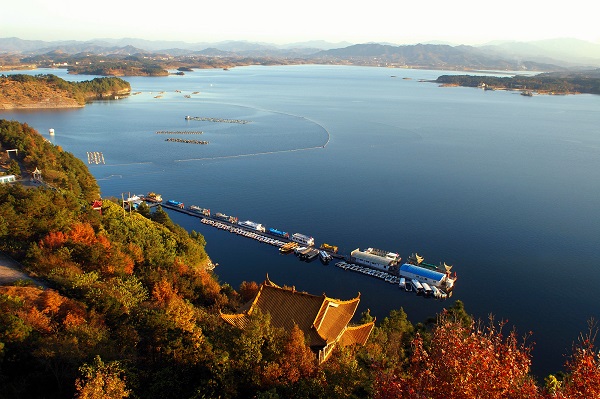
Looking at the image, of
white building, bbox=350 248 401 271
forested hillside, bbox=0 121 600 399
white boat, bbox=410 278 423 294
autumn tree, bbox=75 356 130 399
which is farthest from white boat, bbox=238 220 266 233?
autumn tree, bbox=75 356 130 399

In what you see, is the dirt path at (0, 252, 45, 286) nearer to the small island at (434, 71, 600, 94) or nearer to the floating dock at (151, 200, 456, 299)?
the floating dock at (151, 200, 456, 299)

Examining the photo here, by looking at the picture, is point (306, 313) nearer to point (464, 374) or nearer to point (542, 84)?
point (464, 374)

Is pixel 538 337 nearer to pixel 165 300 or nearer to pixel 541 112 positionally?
pixel 165 300

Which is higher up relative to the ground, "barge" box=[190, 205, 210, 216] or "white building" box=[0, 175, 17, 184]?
"white building" box=[0, 175, 17, 184]

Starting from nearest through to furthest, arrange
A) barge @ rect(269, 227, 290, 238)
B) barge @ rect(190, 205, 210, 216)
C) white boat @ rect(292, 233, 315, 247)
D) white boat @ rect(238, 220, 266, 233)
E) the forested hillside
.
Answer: the forested hillside < white boat @ rect(292, 233, 315, 247) < barge @ rect(269, 227, 290, 238) < white boat @ rect(238, 220, 266, 233) < barge @ rect(190, 205, 210, 216)

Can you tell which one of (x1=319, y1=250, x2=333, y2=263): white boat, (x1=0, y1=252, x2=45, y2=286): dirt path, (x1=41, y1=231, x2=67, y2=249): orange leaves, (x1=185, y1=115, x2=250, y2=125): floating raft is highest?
(x1=41, y1=231, x2=67, y2=249): orange leaves
